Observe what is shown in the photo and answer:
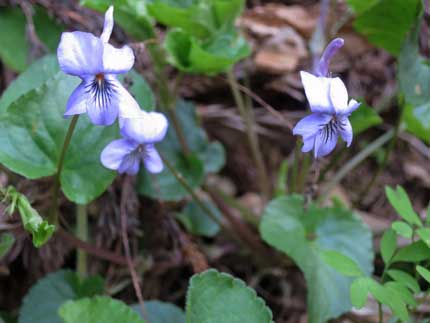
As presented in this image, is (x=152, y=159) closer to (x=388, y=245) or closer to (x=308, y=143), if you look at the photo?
(x=308, y=143)

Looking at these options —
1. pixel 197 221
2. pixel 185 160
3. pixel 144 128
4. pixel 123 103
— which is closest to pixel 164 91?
pixel 185 160

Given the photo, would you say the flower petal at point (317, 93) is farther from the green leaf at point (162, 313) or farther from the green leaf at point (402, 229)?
the green leaf at point (162, 313)

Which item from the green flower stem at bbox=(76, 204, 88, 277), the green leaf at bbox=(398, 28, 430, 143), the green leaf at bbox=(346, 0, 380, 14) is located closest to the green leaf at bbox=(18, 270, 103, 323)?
the green flower stem at bbox=(76, 204, 88, 277)

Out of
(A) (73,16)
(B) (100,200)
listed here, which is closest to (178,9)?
(A) (73,16)

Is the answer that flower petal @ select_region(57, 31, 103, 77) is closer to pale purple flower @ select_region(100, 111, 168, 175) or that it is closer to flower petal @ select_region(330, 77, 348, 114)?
pale purple flower @ select_region(100, 111, 168, 175)

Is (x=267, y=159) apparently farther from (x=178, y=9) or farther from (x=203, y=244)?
(x=178, y=9)

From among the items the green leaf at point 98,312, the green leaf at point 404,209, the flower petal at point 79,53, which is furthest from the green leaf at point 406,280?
the flower petal at point 79,53

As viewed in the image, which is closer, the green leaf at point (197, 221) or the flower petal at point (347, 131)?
the flower petal at point (347, 131)
